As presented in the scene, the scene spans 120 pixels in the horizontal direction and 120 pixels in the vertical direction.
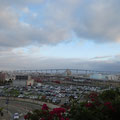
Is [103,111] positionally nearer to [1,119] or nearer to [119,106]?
[119,106]

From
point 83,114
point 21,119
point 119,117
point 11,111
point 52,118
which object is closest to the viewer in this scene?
point 83,114

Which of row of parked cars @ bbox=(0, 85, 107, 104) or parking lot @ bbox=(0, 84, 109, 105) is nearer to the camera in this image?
parking lot @ bbox=(0, 84, 109, 105)

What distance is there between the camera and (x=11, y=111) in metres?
12.0

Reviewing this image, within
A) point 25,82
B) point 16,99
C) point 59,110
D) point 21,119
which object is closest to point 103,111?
point 59,110

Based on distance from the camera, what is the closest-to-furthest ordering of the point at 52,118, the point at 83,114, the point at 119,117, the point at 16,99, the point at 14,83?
1. the point at 83,114
2. the point at 52,118
3. the point at 119,117
4. the point at 16,99
5. the point at 14,83

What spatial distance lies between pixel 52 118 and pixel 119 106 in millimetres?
1283

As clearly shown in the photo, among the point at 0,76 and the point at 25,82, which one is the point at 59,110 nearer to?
the point at 25,82

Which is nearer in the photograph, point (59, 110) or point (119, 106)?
point (59, 110)

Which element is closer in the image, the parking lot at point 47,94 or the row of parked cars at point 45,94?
the parking lot at point 47,94

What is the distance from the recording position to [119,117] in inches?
95.3

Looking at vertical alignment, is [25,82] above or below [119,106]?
below

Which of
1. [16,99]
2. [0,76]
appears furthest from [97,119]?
[0,76]

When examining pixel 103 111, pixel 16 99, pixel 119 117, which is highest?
pixel 103 111

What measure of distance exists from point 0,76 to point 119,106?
1674 inches
